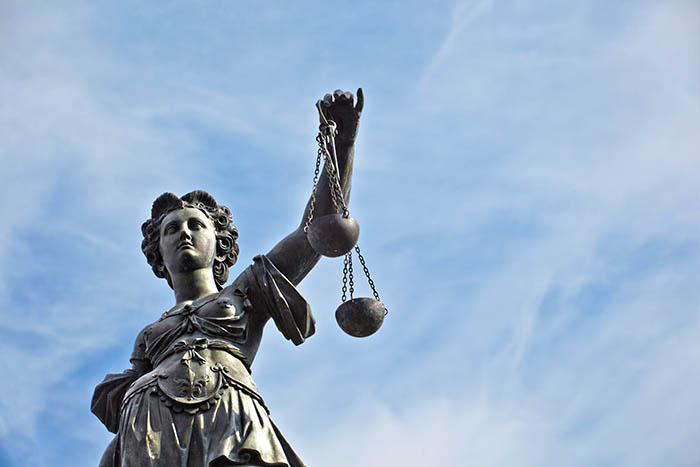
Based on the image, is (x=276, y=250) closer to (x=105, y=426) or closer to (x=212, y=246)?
(x=212, y=246)

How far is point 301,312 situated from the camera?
11.1 metres

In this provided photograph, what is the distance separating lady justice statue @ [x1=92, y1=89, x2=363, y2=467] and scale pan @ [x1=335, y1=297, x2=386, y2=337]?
371 mm

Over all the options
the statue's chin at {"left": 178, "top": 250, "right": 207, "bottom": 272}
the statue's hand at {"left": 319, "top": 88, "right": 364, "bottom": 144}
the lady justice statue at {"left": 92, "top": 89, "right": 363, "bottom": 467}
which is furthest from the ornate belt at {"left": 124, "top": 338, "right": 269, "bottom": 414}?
the statue's hand at {"left": 319, "top": 88, "right": 364, "bottom": 144}

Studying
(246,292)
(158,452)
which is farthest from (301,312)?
(158,452)

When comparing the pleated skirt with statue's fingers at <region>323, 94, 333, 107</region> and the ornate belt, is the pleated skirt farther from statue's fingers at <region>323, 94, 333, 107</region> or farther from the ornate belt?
statue's fingers at <region>323, 94, 333, 107</region>

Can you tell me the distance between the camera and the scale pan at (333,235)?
1048 centimetres

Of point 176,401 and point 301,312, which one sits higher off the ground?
point 301,312

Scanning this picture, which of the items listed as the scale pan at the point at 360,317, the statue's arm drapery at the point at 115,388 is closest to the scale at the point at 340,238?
the scale pan at the point at 360,317

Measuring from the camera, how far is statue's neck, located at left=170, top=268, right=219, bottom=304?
454 inches

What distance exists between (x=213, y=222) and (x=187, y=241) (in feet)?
1.60

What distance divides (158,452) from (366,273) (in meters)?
2.85

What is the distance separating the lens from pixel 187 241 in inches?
459

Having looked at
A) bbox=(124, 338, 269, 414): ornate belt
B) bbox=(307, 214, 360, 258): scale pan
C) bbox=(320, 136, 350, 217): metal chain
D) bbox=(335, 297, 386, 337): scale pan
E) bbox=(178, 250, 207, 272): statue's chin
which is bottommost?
bbox=(124, 338, 269, 414): ornate belt

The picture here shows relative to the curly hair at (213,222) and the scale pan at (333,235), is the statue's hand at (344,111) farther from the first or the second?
the curly hair at (213,222)
